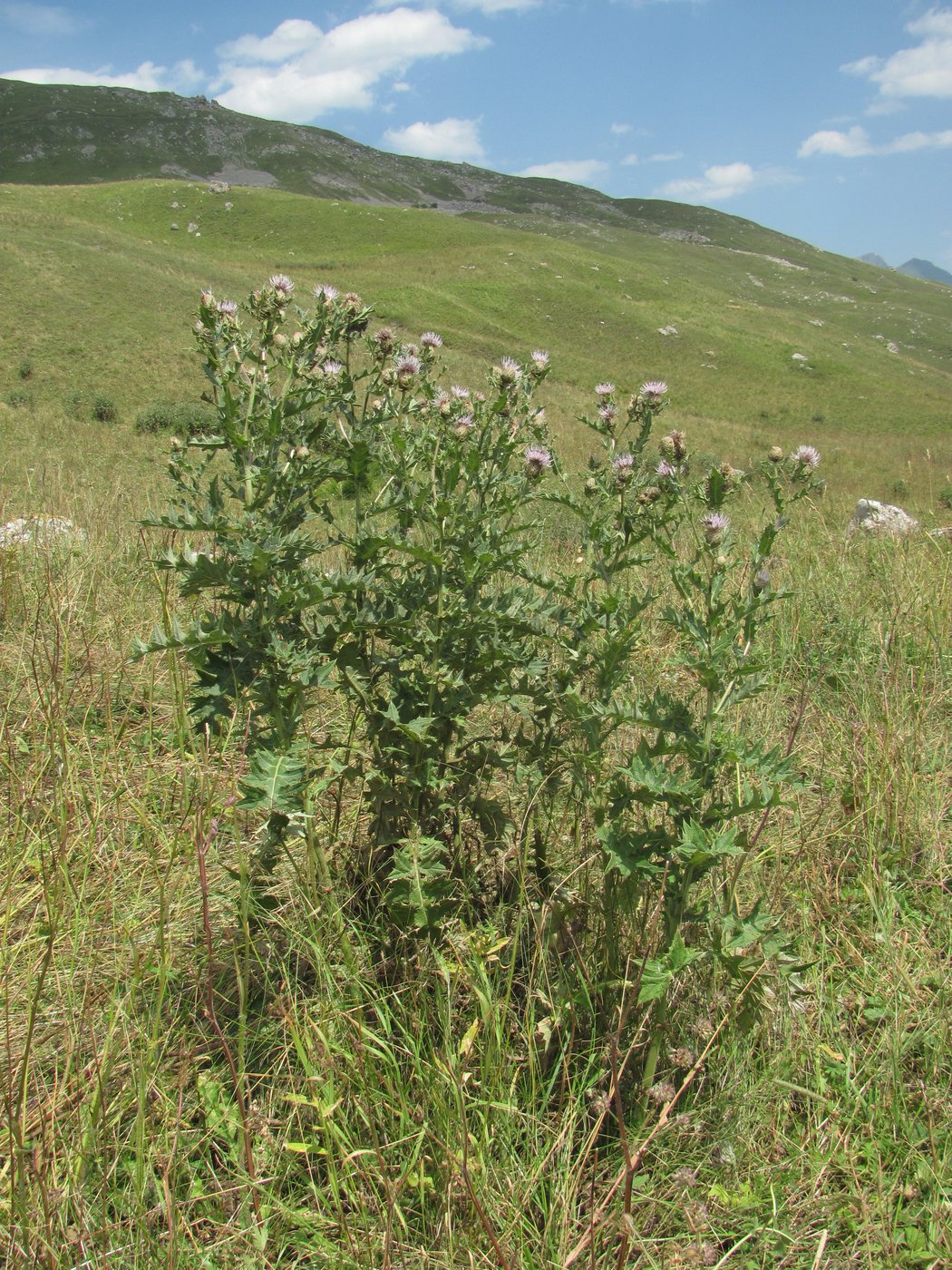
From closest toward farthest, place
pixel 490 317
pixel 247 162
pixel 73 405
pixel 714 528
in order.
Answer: pixel 714 528 < pixel 73 405 < pixel 490 317 < pixel 247 162

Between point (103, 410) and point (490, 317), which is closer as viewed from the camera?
point (103, 410)

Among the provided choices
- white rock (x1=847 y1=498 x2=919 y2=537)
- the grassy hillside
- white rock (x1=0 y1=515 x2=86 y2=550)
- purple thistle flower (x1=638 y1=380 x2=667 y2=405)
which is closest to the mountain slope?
the grassy hillside

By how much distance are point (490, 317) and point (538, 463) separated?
133 ft

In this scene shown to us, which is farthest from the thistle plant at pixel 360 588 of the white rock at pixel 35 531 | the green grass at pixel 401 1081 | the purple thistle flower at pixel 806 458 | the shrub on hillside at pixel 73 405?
the shrub on hillside at pixel 73 405

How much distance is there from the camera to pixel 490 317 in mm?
40312

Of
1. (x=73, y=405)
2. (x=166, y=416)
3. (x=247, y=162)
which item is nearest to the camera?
(x=166, y=416)

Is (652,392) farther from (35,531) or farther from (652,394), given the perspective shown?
(35,531)

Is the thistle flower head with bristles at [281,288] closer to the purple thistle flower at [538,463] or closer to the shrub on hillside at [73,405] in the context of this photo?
the purple thistle flower at [538,463]

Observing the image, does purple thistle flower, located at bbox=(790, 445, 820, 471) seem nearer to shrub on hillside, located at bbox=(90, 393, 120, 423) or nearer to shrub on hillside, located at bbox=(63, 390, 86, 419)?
shrub on hillside, located at bbox=(90, 393, 120, 423)

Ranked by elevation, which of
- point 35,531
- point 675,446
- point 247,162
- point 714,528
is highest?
point 247,162

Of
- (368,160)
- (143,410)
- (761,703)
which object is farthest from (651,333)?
(368,160)

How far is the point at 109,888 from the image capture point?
2.64 m

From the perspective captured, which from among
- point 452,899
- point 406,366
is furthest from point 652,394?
point 452,899

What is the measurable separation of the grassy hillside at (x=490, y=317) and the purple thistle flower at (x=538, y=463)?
919 cm
